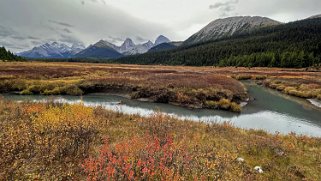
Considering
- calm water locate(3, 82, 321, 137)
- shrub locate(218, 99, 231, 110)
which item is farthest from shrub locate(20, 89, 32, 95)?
shrub locate(218, 99, 231, 110)

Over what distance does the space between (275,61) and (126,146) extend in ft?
438

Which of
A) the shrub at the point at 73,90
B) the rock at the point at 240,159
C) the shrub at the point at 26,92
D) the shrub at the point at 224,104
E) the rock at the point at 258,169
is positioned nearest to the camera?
the rock at the point at 258,169

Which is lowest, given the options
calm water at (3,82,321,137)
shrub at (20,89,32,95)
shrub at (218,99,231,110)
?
calm water at (3,82,321,137)

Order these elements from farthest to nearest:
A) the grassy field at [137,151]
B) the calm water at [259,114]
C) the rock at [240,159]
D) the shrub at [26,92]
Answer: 1. the shrub at [26,92]
2. the calm water at [259,114]
3. the rock at [240,159]
4. the grassy field at [137,151]

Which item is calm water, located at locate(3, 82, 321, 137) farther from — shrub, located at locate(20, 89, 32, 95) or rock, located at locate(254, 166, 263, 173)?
rock, located at locate(254, 166, 263, 173)

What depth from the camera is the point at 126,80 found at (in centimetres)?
4588

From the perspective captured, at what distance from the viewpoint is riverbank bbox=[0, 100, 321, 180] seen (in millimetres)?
7859

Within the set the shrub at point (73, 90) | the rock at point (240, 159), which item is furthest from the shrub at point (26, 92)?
the rock at point (240, 159)

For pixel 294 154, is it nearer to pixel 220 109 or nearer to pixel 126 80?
pixel 220 109

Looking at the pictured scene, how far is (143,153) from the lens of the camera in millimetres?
9055

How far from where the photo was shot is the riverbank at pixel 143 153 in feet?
25.8

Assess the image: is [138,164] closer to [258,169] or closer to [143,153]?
[143,153]

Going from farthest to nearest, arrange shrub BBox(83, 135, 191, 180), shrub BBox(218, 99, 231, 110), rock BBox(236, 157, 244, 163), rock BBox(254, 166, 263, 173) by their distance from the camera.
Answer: shrub BBox(218, 99, 231, 110), rock BBox(236, 157, 244, 163), rock BBox(254, 166, 263, 173), shrub BBox(83, 135, 191, 180)

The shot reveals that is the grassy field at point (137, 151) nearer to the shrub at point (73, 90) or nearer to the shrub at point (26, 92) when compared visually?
the shrub at point (73, 90)
